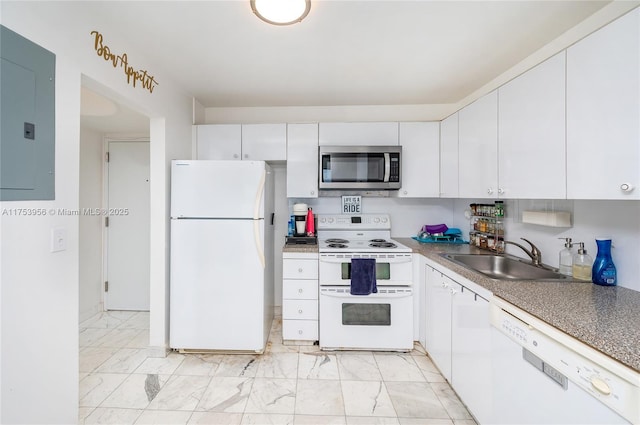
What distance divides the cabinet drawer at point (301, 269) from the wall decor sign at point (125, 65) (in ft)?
5.71

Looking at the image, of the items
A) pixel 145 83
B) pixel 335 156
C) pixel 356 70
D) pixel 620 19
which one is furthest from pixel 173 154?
pixel 620 19

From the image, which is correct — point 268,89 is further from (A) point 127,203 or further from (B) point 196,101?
(A) point 127,203

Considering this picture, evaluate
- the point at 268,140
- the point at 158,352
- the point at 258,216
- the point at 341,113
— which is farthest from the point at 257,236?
the point at 341,113

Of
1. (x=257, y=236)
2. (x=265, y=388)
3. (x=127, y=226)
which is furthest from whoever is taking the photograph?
(x=127, y=226)

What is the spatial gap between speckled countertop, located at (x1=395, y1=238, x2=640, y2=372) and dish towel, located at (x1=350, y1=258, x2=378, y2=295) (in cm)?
75

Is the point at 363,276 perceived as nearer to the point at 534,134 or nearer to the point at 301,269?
the point at 301,269

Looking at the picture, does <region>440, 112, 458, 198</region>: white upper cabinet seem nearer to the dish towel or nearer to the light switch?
the dish towel

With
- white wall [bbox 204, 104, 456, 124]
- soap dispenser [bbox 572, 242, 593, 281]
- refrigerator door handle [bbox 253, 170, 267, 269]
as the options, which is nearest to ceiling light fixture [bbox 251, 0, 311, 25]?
refrigerator door handle [bbox 253, 170, 267, 269]

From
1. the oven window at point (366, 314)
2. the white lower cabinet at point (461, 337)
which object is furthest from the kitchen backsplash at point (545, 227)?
the oven window at point (366, 314)

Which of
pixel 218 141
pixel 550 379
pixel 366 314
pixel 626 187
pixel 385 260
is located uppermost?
pixel 218 141

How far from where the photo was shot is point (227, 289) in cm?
219

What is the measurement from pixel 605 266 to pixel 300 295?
1.97m

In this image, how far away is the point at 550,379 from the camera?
99 cm

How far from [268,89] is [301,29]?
0.91m
